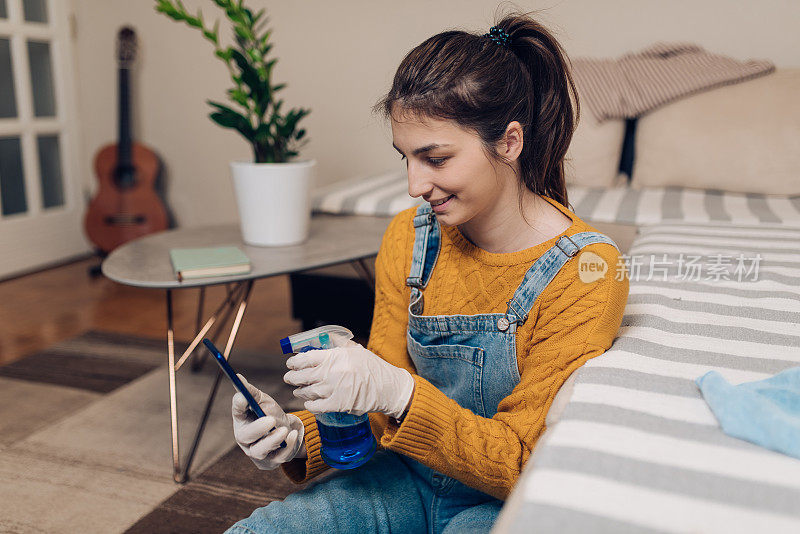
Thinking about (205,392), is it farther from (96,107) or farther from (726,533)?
(96,107)

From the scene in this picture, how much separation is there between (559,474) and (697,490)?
0.35 ft

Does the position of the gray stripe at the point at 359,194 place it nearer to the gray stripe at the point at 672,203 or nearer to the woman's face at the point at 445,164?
the gray stripe at the point at 672,203

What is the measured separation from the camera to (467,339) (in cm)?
100

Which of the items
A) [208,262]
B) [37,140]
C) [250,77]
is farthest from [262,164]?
[37,140]

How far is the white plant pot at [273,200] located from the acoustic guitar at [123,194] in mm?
1689

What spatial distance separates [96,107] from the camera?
361 centimetres

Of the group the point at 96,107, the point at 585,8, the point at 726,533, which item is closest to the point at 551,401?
the point at 726,533

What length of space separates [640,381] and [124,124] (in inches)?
121

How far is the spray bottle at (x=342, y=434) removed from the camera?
859 mm

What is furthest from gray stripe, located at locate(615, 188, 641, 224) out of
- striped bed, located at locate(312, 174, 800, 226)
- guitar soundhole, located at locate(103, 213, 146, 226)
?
guitar soundhole, located at locate(103, 213, 146, 226)

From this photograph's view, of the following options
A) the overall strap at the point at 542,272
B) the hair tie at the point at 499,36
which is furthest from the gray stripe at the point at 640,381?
the hair tie at the point at 499,36

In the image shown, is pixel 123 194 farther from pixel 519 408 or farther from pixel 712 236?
pixel 519 408

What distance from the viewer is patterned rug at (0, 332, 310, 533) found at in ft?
4.72

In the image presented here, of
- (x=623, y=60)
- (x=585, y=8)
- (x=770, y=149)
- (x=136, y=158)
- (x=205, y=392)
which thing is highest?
(x=585, y=8)
